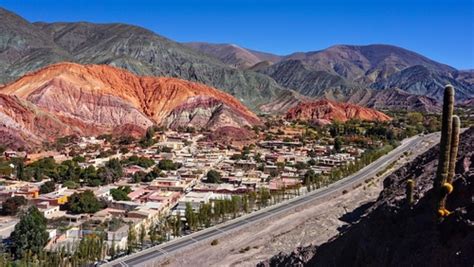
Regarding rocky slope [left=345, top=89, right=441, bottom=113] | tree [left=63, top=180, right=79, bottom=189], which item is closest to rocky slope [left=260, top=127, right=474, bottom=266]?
tree [left=63, top=180, right=79, bottom=189]

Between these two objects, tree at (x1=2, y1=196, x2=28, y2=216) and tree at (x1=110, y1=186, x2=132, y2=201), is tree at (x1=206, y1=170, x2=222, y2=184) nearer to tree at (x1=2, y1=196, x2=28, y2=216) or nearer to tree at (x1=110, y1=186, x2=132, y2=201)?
tree at (x1=110, y1=186, x2=132, y2=201)

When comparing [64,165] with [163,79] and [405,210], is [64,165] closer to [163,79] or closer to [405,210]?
[405,210]

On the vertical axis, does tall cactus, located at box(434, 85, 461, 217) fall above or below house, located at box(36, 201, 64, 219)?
above

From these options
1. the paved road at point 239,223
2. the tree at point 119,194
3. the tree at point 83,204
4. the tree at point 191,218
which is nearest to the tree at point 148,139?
the tree at point 119,194

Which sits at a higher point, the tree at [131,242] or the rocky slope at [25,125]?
the rocky slope at [25,125]

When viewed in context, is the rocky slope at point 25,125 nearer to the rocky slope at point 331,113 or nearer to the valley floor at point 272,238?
the valley floor at point 272,238

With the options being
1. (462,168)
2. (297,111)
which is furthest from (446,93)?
(297,111)
